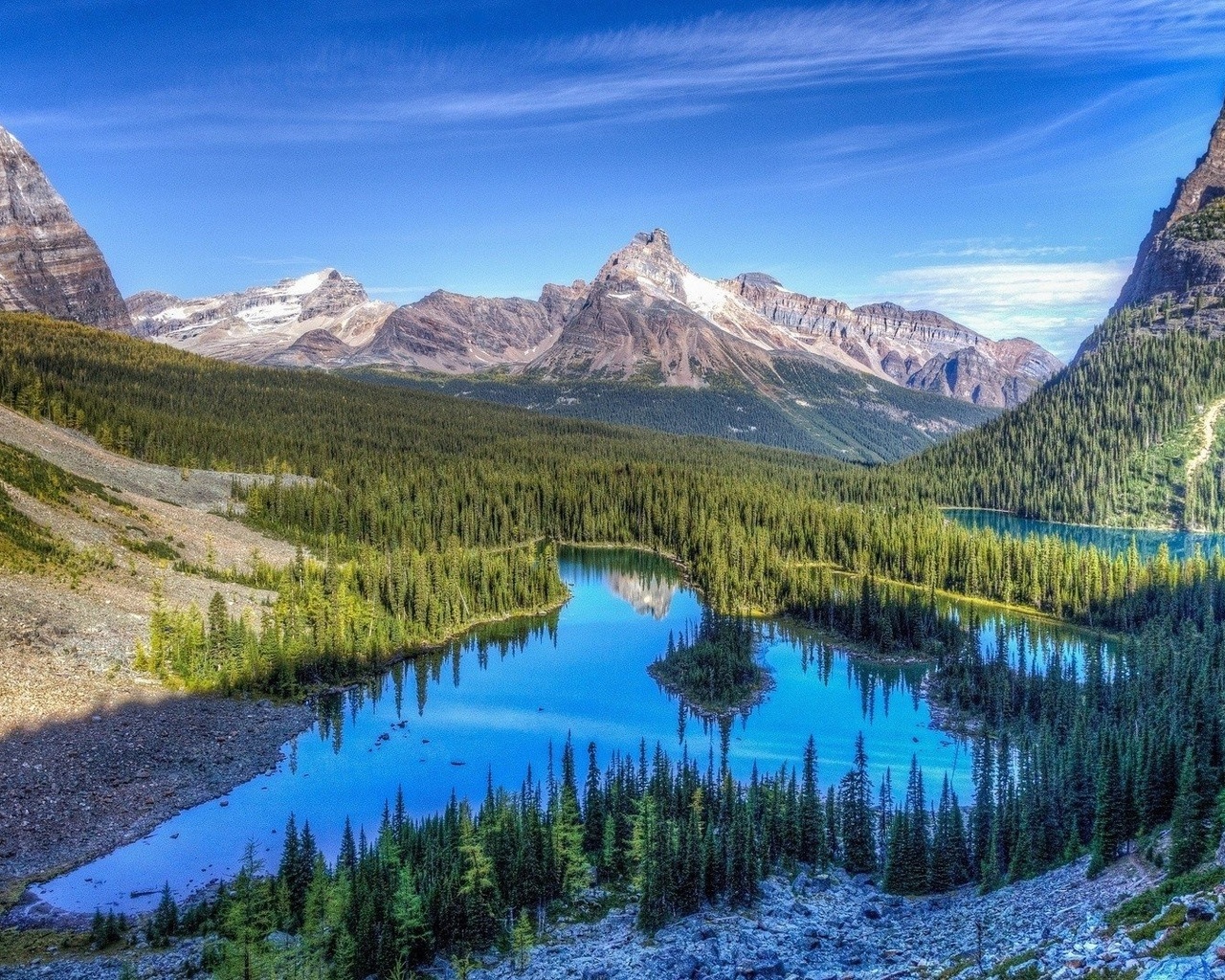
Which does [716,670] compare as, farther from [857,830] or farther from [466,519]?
[466,519]

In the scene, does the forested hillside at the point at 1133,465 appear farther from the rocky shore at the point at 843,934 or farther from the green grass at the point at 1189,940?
the green grass at the point at 1189,940

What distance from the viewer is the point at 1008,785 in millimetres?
47469

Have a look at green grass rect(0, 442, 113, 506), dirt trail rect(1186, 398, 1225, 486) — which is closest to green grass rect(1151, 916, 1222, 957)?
green grass rect(0, 442, 113, 506)

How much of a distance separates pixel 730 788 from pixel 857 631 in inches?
1895

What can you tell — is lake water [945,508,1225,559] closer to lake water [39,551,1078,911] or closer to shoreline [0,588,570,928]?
lake water [39,551,1078,911]

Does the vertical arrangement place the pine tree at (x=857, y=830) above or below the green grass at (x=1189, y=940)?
below

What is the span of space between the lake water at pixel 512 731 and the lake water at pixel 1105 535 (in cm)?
6016

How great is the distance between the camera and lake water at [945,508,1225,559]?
143000 millimetres

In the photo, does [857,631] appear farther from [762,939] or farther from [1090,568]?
[762,939]

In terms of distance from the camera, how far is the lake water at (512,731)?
49.2 meters

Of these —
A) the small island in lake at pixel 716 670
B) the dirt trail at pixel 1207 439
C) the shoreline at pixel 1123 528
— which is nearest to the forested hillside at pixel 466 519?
the small island in lake at pixel 716 670

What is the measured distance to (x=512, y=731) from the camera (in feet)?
232

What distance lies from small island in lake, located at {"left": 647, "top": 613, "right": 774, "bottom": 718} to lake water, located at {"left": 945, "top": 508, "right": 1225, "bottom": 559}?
71080 mm

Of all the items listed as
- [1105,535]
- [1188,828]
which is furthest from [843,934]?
[1105,535]
